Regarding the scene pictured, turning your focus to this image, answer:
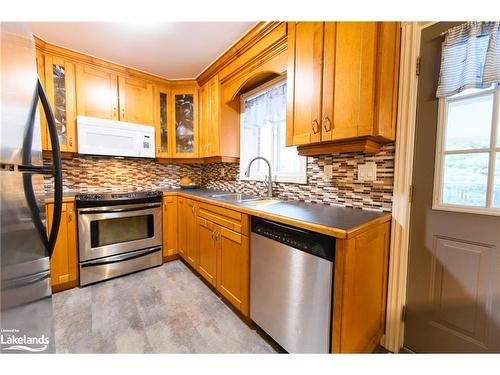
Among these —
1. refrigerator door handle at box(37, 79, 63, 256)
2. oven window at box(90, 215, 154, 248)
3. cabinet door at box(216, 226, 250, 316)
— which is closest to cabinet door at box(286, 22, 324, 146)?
cabinet door at box(216, 226, 250, 316)

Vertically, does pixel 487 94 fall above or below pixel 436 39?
below

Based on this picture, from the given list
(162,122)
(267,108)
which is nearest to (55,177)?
(267,108)

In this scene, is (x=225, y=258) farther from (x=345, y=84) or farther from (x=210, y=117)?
(x=210, y=117)

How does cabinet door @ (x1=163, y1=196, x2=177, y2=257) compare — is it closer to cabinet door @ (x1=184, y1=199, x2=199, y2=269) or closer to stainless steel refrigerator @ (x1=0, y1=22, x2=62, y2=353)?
cabinet door @ (x1=184, y1=199, x2=199, y2=269)

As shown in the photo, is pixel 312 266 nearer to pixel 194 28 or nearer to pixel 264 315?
pixel 264 315

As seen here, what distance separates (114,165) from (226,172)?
1.44 metres

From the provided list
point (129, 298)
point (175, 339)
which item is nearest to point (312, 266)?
point (175, 339)

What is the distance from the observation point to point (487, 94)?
3.14 feet

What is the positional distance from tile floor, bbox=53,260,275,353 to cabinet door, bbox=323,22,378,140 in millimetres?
1442

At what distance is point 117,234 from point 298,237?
1.99m

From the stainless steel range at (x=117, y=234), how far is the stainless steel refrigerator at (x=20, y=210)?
4.64 ft

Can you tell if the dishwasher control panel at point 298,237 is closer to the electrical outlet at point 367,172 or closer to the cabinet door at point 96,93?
the electrical outlet at point 367,172

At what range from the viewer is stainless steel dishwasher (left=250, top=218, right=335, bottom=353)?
958 millimetres

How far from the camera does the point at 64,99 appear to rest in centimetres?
209
